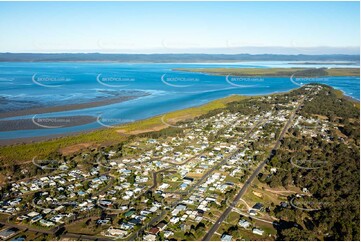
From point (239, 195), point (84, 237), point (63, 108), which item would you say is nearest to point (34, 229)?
point (84, 237)

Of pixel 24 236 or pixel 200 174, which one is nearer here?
pixel 24 236

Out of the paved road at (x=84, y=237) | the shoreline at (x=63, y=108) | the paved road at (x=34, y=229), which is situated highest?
the shoreline at (x=63, y=108)

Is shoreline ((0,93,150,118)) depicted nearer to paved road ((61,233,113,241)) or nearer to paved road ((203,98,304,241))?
paved road ((203,98,304,241))

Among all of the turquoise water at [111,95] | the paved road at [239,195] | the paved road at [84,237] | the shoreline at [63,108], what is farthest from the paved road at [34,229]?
the shoreline at [63,108]

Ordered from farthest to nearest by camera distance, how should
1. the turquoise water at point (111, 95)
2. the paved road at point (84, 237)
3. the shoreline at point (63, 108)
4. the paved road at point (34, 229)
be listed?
the turquoise water at point (111, 95)
the shoreline at point (63, 108)
the paved road at point (34, 229)
the paved road at point (84, 237)

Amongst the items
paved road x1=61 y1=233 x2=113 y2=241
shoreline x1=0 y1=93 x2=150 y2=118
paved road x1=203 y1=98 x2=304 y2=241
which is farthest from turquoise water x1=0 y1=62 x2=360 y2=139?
paved road x1=61 y1=233 x2=113 y2=241

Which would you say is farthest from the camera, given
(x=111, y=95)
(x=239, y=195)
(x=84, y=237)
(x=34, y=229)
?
(x=111, y=95)

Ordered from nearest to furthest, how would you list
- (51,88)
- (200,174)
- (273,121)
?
1. (200,174)
2. (273,121)
3. (51,88)

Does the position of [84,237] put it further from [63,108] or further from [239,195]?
[63,108]

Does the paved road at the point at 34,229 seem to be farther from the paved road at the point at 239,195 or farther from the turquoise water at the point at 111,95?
the turquoise water at the point at 111,95

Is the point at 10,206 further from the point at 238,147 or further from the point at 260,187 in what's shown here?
the point at 238,147

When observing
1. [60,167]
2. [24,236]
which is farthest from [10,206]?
[60,167]
